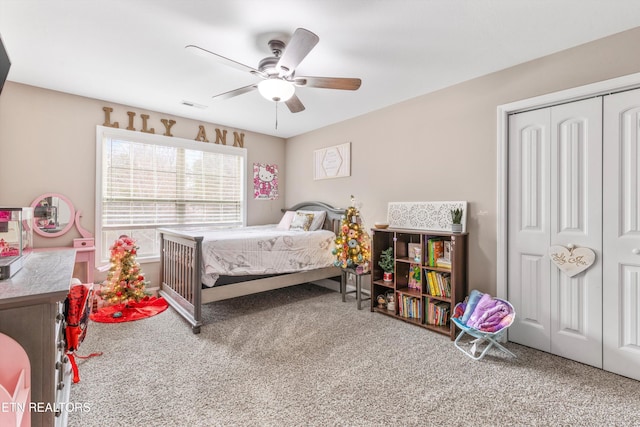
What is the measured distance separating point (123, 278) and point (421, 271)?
3.18m

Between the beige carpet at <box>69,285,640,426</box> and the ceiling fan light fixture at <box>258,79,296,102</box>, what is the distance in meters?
2.01

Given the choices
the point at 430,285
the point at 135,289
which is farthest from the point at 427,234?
the point at 135,289

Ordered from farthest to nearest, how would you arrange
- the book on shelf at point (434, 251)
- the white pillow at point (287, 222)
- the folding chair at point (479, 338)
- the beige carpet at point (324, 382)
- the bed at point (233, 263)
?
1. the white pillow at point (287, 222)
2. the book on shelf at point (434, 251)
3. the bed at point (233, 263)
4. the folding chair at point (479, 338)
5. the beige carpet at point (324, 382)

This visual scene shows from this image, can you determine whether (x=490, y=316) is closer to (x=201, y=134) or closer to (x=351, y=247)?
(x=351, y=247)

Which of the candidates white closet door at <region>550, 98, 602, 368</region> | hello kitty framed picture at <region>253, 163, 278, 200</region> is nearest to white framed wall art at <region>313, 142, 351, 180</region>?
hello kitty framed picture at <region>253, 163, 278, 200</region>

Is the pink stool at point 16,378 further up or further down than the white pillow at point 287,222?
further down

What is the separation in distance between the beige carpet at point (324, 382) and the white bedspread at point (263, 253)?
584 millimetres

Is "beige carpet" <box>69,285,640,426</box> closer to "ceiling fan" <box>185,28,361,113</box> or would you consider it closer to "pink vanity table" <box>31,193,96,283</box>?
"pink vanity table" <box>31,193,96,283</box>

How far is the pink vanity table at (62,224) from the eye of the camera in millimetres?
3285

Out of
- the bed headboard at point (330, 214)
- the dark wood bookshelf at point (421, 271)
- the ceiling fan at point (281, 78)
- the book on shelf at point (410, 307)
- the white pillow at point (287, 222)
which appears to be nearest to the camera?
the ceiling fan at point (281, 78)

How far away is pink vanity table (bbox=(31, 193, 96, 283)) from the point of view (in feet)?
10.8

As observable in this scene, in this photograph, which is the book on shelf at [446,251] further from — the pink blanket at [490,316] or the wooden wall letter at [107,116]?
the wooden wall letter at [107,116]

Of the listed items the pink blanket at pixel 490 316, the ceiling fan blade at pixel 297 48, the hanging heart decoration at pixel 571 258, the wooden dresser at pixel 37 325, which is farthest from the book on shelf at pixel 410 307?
the wooden dresser at pixel 37 325

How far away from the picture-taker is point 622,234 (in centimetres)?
218
